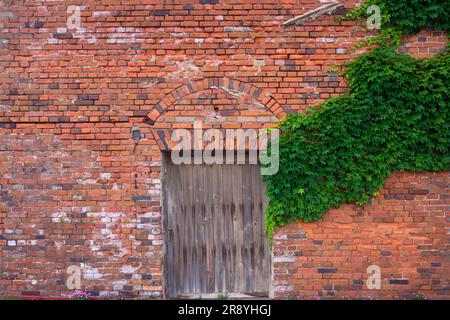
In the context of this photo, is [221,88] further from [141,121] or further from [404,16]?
[404,16]

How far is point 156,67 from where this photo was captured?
4590 mm

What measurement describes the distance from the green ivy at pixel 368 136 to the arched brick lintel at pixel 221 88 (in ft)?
0.91

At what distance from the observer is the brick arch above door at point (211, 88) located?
458 cm

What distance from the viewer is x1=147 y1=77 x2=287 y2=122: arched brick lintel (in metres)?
4.58

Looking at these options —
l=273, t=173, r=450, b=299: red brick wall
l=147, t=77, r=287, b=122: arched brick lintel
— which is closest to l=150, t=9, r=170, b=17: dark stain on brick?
l=147, t=77, r=287, b=122: arched brick lintel

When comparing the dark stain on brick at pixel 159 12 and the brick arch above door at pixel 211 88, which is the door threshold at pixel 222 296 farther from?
the dark stain on brick at pixel 159 12

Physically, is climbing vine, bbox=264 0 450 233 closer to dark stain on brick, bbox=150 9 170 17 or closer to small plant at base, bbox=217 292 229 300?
small plant at base, bbox=217 292 229 300

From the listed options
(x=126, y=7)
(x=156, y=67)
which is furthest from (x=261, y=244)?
(x=126, y=7)

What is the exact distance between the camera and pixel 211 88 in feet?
15.0

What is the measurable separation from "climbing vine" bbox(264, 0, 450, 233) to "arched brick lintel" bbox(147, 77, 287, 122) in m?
0.28

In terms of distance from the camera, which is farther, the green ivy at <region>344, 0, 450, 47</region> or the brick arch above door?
the brick arch above door

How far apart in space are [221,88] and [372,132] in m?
1.83

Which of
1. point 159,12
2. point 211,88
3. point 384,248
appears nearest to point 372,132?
point 384,248

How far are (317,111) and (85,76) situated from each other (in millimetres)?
2770
